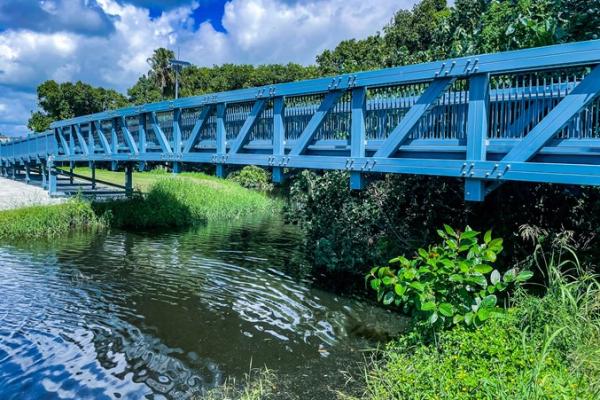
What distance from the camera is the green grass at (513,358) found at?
4.68 m

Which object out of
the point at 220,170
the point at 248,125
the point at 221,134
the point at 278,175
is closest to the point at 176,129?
the point at 221,134

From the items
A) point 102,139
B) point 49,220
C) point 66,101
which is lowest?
point 49,220

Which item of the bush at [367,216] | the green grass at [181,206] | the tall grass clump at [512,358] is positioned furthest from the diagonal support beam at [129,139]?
the tall grass clump at [512,358]

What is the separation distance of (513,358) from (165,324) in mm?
5859

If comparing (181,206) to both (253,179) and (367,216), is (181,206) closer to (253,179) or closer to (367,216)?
(367,216)

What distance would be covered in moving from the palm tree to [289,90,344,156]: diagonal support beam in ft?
155

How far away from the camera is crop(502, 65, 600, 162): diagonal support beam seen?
17.8 ft

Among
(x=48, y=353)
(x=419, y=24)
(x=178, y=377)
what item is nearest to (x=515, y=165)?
(x=178, y=377)

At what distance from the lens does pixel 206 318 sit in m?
9.30

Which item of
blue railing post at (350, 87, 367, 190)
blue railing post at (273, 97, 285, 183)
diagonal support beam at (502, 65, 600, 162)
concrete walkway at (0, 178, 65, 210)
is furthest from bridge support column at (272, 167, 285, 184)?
concrete walkway at (0, 178, 65, 210)

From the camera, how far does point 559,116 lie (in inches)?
221

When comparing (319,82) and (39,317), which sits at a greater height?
(319,82)

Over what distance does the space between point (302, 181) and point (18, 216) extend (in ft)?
32.1

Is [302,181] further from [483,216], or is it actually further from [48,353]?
[48,353]
